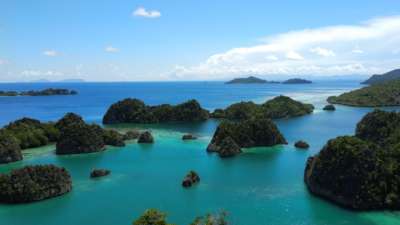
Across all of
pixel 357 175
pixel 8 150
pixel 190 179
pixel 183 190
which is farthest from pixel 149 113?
pixel 357 175

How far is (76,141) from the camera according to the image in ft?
163

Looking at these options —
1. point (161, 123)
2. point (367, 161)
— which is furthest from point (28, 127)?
point (367, 161)

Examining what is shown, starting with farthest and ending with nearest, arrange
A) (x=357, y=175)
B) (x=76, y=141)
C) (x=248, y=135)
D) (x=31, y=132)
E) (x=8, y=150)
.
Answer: (x=31, y=132) < (x=248, y=135) < (x=76, y=141) < (x=8, y=150) < (x=357, y=175)

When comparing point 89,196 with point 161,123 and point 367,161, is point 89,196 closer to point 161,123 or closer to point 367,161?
point 367,161

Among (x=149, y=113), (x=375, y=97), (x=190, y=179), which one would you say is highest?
(x=375, y=97)

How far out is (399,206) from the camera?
2750 cm

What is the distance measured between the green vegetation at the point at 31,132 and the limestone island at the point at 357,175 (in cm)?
4698

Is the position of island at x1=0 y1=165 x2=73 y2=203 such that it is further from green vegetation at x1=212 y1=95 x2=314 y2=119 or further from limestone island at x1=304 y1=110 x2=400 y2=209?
green vegetation at x1=212 y1=95 x2=314 y2=119

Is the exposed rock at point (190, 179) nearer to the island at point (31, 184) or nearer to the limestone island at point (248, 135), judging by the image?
the island at point (31, 184)

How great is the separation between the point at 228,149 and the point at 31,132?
36456 mm

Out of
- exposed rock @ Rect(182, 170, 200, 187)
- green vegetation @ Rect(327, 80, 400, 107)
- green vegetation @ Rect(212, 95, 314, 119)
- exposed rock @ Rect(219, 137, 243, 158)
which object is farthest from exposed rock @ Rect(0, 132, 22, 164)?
green vegetation @ Rect(327, 80, 400, 107)

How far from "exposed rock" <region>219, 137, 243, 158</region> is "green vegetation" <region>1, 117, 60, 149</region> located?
3371 cm

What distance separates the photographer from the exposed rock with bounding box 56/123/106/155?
49000 millimetres

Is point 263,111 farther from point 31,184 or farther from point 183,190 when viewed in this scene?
point 31,184
